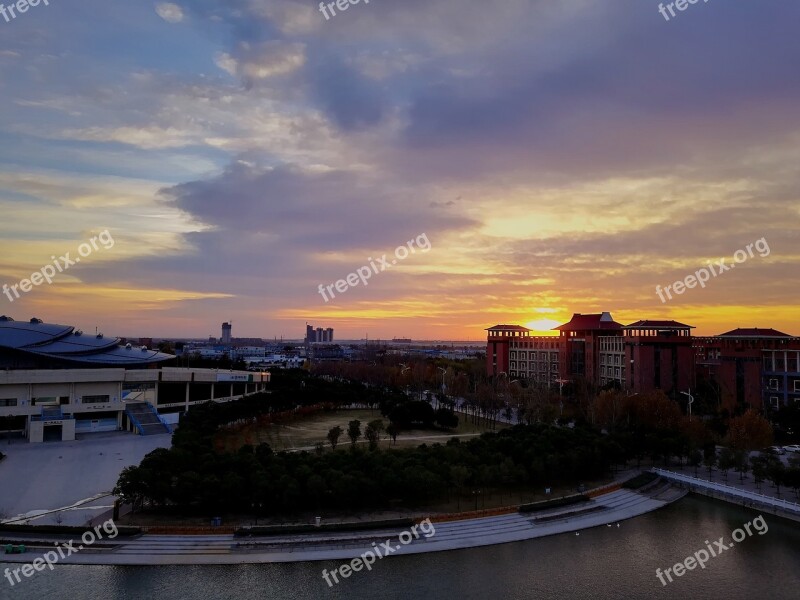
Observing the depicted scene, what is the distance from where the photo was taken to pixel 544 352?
45.8 metres

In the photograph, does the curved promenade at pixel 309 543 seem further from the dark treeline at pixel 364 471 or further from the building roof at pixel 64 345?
the building roof at pixel 64 345

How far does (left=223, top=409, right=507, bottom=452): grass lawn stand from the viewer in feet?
76.9

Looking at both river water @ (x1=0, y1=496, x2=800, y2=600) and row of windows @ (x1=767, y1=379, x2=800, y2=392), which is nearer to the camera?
river water @ (x1=0, y1=496, x2=800, y2=600)

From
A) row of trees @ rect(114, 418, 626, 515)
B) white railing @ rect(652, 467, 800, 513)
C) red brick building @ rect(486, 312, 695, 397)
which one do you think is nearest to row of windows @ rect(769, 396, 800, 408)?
red brick building @ rect(486, 312, 695, 397)

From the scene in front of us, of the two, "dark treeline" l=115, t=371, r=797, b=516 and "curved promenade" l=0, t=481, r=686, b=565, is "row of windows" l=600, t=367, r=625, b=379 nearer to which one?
"dark treeline" l=115, t=371, r=797, b=516

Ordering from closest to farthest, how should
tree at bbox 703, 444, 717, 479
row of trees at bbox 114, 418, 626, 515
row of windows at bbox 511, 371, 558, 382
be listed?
row of trees at bbox 114, 418, 626, 515 → tree at bbox 703, 444, 717, 479 → row of windows at bbox 511, 371, 558, 382

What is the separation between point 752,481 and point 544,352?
27.0m

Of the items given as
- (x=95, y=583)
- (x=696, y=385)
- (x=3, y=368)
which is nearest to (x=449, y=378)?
(x=696, y=385)

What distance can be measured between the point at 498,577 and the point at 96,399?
22.6 meters

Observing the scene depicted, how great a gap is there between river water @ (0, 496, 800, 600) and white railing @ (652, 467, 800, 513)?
74.7 inches

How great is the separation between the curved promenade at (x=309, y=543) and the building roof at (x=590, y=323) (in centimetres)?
2660

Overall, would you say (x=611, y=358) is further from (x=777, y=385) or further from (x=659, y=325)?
(x=777, y=385)

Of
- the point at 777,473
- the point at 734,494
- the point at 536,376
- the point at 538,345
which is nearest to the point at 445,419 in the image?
the point at 734,494

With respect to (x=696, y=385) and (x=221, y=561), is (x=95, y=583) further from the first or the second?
(x=696, y=385)
